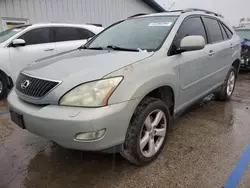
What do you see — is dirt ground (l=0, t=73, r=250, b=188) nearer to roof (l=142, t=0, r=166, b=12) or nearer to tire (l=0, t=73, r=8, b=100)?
tire (l=0, t=73, r=8, b=100)

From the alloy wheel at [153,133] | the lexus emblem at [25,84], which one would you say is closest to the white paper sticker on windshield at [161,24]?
the alloy wheel at [153,133]

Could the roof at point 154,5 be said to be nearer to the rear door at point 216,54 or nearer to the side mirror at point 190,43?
the rear door at point 216,54

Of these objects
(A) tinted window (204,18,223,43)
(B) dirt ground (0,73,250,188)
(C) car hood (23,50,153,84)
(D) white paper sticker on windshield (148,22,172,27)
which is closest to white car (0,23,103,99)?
(B) dirt ground (0,73,250,188)

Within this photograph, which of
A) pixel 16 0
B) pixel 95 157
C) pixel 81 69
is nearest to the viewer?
pixel 81 69

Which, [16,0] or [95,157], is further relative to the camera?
[16,0]

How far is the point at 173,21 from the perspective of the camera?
2955 millimetres

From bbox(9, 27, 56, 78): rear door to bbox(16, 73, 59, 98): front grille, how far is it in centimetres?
297

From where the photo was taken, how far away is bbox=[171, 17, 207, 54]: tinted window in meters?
2.78

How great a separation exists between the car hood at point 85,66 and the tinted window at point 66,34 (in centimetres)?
365

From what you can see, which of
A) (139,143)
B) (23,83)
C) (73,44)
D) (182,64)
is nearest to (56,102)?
(23,83)

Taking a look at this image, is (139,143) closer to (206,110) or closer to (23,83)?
(23,83)

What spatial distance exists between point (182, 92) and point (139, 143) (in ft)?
3.33

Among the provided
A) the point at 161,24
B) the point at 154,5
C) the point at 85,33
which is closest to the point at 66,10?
the point at 85,33

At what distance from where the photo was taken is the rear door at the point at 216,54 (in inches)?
138
